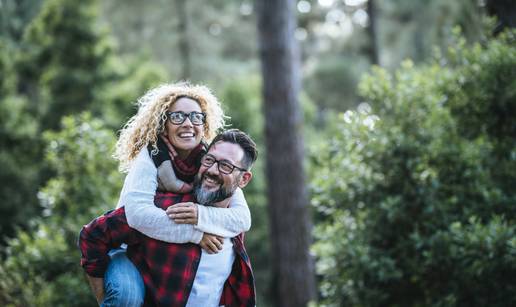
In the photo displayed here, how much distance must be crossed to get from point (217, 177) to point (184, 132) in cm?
36

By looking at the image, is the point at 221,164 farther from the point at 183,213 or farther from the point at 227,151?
the point at 183,213

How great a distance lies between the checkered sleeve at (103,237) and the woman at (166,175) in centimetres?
8

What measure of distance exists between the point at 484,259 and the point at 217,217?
2494 mm

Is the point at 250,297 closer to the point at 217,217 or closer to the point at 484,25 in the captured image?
the point at 217,217

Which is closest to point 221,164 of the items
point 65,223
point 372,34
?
point 65,223

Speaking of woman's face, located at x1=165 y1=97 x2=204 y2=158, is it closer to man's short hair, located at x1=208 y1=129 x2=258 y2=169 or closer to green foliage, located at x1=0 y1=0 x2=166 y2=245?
man's short hair, located at x1=208 y1=129 x2=258 y2=169

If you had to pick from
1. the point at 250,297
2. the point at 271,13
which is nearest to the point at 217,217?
the point at 250,297

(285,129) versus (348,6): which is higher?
(348,6)

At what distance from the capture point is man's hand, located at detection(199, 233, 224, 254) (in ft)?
9.79

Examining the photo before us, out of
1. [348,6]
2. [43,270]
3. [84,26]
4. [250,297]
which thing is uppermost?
[348,6]

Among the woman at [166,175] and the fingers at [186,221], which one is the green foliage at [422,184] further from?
the fingers at [186,221]

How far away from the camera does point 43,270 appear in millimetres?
5949

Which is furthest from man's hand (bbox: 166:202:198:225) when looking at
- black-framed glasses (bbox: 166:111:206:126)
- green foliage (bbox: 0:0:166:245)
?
green foliage (bbox: 0:0:166:245)

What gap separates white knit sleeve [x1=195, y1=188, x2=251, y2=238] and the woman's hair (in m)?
0.49
